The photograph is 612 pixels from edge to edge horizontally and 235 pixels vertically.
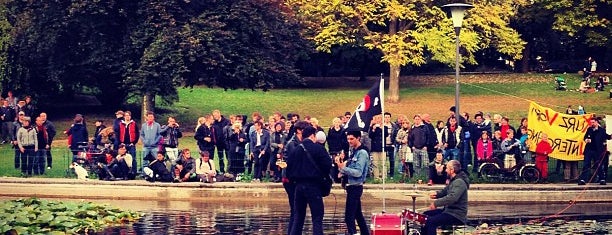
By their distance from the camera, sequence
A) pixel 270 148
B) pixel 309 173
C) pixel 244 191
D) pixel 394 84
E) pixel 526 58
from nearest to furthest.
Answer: pixel 309 173 < pixel 244 191 < pixel 270 148 < pixel 394 84 < pixel 526 58

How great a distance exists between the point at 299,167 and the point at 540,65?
214 ft

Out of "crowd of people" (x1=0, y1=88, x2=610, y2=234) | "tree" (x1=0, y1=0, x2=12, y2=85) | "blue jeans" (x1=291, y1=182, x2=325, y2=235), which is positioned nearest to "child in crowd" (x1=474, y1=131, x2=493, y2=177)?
"crowd of people" (x1=0, y1=88, x2=610, y2=234)

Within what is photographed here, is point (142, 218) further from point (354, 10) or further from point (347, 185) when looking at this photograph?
point (354, 10)

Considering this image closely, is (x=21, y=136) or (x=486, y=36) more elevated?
(x=486, y=36)

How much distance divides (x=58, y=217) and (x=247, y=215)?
159 inches

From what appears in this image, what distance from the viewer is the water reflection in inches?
888

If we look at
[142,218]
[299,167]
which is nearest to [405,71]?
[142,218]

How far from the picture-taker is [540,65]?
82938 mm

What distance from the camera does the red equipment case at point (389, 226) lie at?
1773cm

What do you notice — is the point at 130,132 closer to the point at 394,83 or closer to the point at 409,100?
the point at 394,83

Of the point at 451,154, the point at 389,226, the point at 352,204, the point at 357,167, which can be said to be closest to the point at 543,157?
the point at 451,154

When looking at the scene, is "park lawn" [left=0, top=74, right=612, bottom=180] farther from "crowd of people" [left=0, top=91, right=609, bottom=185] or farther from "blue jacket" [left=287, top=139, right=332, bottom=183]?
"blue jacket" [left=287, top=139, right=332, bottom=183]

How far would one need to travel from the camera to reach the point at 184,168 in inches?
1208

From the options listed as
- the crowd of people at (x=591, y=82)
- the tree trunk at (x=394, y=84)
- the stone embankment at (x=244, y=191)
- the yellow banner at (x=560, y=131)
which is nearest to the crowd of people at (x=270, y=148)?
the yellow banner at (x=560, y=131)
